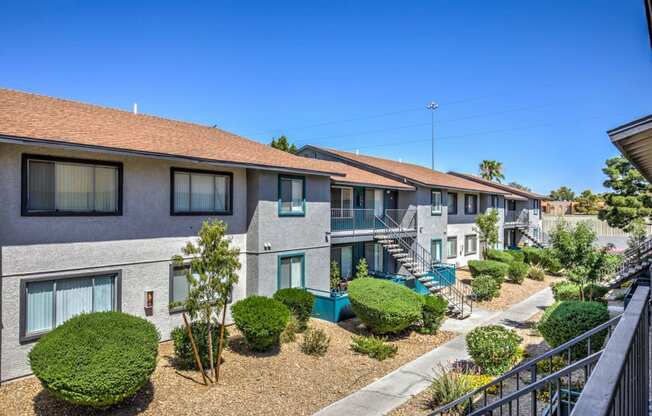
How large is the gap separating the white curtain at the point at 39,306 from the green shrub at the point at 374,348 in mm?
8588

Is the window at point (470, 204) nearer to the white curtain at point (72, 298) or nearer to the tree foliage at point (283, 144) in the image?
the tree foliage at point (283, 144)

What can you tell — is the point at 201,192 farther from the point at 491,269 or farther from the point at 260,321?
the point at 491,269

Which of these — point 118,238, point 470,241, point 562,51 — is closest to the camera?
point 118,238

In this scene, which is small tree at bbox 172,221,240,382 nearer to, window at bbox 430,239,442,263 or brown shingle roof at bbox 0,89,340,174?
brown shingle roof at bbox 0,89,340,174

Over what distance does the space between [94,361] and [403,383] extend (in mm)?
7486

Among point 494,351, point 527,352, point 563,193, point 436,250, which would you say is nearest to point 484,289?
point 436,250

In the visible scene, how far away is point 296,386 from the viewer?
439 inches

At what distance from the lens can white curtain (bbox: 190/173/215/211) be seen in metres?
14.3

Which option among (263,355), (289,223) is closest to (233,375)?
(263,355)

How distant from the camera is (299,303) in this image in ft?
49.2

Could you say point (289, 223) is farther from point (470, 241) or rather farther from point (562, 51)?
point (470, 241)

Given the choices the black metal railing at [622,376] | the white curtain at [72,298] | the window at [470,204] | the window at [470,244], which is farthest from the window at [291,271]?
the window at [470,204]

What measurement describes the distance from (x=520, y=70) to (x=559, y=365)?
610 inches

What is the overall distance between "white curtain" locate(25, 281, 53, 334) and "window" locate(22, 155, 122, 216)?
1.80 meters
